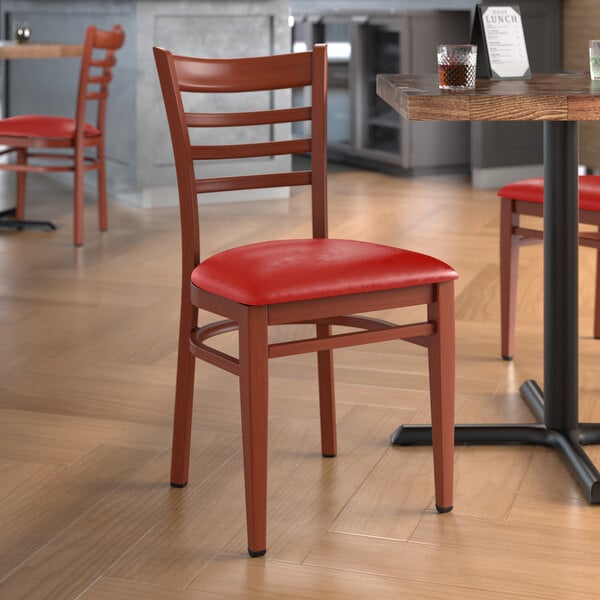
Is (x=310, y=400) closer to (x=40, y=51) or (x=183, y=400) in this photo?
(x=183, y=400)

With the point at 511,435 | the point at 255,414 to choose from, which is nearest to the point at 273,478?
the point at 255,414

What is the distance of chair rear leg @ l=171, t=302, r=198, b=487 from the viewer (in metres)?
2.17

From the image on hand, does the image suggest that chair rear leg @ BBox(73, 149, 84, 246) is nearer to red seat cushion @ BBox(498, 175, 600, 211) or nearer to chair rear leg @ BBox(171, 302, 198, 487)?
red seat cushion @ BBox(498, 175, 600, 211)

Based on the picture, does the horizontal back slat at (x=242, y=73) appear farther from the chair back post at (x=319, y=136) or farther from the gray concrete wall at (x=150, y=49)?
the gray concrete wall at (x=150, y=49)

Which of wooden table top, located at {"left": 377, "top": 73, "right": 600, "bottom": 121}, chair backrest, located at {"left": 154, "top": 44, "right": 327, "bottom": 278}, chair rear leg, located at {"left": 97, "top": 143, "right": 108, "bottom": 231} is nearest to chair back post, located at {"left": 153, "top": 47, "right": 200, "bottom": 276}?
chair backrest, located at {"left": 154, "top": 44, "right": 327, "bottom": 278}

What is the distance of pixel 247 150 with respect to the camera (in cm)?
222

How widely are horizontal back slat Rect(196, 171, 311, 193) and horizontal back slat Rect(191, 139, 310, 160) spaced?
0.14 feet

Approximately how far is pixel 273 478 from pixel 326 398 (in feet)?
0.65

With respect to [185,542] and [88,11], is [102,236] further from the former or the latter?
[185,542]

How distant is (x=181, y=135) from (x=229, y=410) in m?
0.85

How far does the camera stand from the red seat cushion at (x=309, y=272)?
1901 millimetres

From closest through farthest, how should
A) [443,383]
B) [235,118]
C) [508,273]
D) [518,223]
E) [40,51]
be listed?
[443,383] < [235,118] < [518,223] < [508,273] < [40,51]

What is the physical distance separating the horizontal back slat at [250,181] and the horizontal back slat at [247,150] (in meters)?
0.04

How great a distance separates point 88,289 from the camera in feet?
13.0
